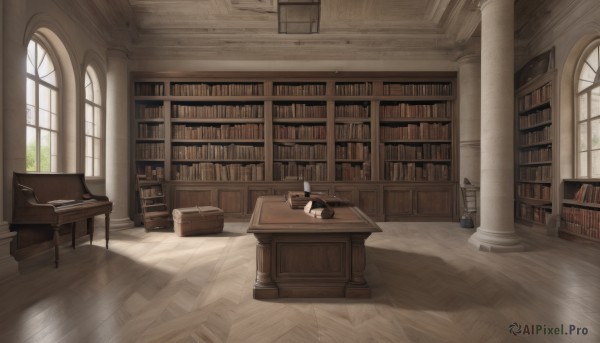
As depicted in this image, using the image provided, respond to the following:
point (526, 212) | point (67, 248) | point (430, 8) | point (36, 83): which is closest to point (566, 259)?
point (526, 212)

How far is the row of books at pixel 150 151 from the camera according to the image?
620 cm

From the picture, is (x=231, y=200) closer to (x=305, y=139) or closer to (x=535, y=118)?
(x=305, y=139)

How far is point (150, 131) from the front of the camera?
245 inches

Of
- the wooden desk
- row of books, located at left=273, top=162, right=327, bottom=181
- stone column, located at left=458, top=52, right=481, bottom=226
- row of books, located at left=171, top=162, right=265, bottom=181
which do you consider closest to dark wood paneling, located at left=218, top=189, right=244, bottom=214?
row of books, located at left=171, top=162, right=265, bottom=181

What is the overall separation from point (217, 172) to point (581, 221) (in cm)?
624

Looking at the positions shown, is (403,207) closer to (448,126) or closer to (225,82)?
(448,126)

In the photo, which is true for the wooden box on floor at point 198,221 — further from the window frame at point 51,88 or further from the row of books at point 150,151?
the window frame at point 51,88

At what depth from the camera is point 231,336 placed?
75.4 inches

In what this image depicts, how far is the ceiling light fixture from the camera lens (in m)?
3.74

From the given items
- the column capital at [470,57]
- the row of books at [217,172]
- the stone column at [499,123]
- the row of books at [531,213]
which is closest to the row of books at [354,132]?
the row of books at [217,172]

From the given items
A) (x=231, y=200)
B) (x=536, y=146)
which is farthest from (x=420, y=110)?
(x=231, y=200)

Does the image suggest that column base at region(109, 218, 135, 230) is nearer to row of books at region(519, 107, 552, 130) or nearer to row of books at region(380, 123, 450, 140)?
row of books at region(380, 123, 450, 140)

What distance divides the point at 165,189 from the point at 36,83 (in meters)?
2.67

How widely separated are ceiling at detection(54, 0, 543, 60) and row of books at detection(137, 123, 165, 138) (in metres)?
1.52
